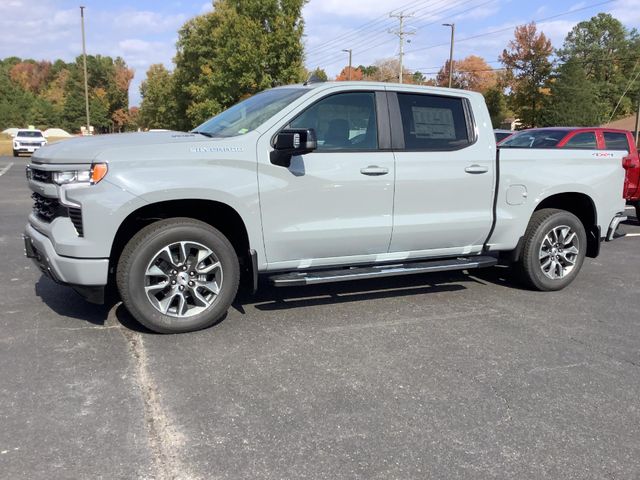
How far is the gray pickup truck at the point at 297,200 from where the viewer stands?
13.3ft

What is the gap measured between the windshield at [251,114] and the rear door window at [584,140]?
7.87 meters

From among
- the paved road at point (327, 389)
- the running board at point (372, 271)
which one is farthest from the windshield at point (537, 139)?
the running board at point (372, 271)

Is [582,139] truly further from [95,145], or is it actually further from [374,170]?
[95,145]

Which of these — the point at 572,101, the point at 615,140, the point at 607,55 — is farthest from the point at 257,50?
the point at 607,55

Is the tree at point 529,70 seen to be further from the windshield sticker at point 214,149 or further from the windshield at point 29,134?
the windshield sticker at point 214,149

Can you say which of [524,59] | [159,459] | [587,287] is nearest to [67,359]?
[159,459]

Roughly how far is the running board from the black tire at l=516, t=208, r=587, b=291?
49cm

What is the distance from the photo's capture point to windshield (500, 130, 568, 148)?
11.2 m

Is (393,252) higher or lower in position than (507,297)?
higher

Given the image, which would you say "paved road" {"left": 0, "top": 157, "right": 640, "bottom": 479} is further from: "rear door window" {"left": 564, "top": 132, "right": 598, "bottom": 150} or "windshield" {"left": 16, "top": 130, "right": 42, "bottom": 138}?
"windshield" {"left": 16, "top": 130, "right": 42, "bottom": 138}

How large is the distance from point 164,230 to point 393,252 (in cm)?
202

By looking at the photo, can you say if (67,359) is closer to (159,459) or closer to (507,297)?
(159,459)

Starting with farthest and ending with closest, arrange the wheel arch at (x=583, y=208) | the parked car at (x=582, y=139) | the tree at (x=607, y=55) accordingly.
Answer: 1. the tree at (x=607, y=55)
2. the parked car at (x=582, y=139)
3. the wheel arch at (x=583, y=208)

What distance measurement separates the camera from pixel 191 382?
11.7 ft
